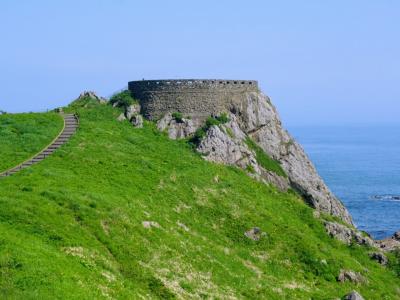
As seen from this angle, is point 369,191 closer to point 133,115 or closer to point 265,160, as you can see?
point 265,160

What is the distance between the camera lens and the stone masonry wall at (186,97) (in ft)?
211

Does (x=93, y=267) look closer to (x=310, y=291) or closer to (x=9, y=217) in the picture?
(x=9, y=217)

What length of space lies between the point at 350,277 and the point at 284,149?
72.0ft

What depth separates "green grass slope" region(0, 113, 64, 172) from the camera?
49.5m

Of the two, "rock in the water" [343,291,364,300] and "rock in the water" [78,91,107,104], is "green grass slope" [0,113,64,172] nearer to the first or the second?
"rock in the water" [78,91,107,104]

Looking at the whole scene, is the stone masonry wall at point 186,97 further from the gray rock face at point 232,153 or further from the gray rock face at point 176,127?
the gray rock face at point 232,153

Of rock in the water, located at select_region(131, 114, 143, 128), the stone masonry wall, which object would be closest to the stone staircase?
rock in the water, located at select_region(131, 114, 143, 128)

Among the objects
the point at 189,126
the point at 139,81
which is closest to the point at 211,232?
the point at 189,126

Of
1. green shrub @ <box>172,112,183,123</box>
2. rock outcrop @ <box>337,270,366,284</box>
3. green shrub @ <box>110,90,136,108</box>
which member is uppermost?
green shrub @ <box>110,90,136,108</box>

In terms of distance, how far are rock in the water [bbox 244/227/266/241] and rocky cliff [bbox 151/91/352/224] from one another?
42.2 feet

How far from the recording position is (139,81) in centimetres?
6644

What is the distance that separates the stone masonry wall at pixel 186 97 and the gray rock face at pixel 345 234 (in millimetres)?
→ 17928

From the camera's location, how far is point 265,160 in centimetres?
6203

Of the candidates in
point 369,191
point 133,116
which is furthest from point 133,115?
point 369,191
